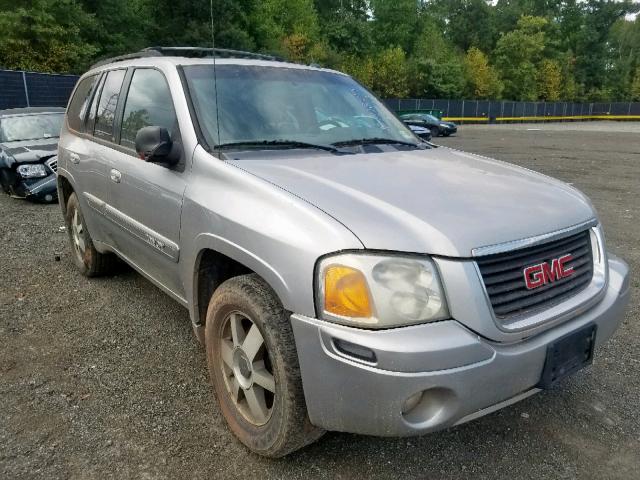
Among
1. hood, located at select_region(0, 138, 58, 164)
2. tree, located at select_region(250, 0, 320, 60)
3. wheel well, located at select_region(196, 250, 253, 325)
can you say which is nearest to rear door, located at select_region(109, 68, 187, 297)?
wheel well, located at select_region(196, 250, 253, 325)

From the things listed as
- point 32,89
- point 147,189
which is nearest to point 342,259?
point 147,189

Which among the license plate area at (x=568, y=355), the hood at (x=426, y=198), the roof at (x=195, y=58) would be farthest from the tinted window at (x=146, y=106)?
the license plate area at (x=568, y=355)

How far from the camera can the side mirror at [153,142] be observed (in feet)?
8.99

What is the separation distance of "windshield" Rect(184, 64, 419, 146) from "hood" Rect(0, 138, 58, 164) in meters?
6.15

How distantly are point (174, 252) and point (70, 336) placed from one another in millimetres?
1361

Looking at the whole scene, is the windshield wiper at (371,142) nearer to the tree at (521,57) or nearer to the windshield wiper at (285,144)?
the windshield wiper at (285,144)

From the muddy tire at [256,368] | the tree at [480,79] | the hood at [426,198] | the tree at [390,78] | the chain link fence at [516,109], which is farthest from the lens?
the tree at [480,79]

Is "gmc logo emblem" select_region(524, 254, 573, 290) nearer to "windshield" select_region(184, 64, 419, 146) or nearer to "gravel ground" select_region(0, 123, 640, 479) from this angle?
"gravel ground" select_region(0, 123, 640, 479)

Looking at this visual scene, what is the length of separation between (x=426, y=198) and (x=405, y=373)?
778 mm

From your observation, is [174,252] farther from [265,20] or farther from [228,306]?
[265,20]

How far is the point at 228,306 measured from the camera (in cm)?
241

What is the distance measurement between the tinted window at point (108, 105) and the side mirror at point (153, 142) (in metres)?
1.12

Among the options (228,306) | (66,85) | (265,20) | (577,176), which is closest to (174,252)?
(228,306)

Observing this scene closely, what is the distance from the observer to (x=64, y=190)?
16.0 ft
